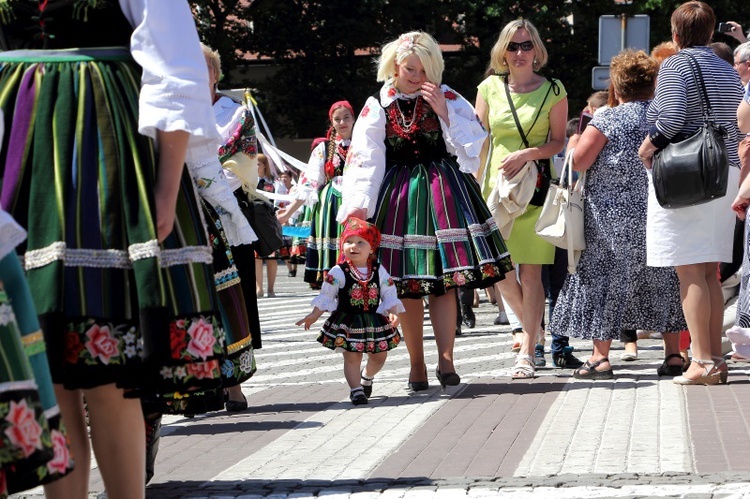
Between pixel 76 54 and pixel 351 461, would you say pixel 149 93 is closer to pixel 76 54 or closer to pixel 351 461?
pixel 76 54

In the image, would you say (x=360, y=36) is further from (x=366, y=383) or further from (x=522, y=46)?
(x=366, y=383)

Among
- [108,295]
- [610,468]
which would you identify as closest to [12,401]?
[108,295]

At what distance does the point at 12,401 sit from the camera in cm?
301

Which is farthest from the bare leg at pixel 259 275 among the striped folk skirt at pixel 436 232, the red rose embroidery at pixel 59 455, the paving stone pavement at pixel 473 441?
the red rose embroidery at pixel 59 455

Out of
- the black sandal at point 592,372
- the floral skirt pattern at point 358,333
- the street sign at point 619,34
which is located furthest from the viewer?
the street sign at point 619,34

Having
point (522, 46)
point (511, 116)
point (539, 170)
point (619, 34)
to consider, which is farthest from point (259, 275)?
point (522, 46)

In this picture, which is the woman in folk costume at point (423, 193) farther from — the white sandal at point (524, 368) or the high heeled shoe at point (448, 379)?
the white sandal at point (524, 368)

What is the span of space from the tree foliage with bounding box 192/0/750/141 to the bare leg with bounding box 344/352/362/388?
27193mm

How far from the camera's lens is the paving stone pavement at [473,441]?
5340 mm

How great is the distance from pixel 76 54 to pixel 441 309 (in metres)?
4.65

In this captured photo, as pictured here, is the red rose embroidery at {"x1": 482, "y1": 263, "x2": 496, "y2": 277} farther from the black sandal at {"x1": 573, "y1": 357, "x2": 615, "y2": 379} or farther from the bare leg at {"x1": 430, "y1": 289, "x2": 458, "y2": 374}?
the black sandal at {"x1": 573, "y1": 357, "x2": 615, "y2": 379}

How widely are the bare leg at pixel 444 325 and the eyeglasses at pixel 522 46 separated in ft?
5.73

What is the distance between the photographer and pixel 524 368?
8891 millimetres

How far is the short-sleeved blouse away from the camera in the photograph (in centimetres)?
923
